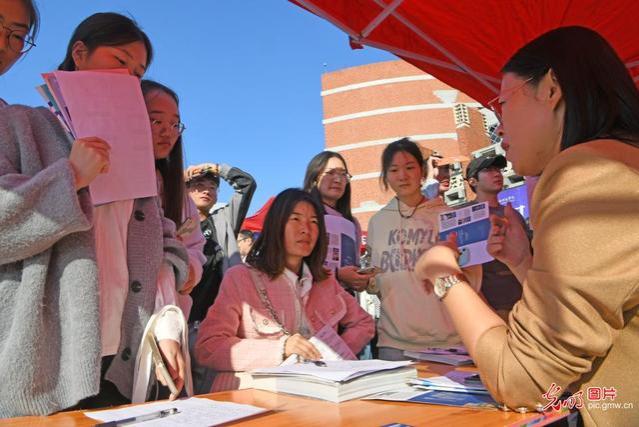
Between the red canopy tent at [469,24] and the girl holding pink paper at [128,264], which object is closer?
the girl holding pink paper at [128,264]

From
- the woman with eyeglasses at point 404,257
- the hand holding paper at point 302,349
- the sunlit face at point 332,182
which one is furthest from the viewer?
the sunlit face at point 332,182

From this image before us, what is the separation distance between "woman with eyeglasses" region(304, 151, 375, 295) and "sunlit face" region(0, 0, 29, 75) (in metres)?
1.91

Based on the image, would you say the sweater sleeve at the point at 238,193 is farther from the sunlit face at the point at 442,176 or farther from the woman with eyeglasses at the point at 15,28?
the woman with eyeglasses at the point at 15,28

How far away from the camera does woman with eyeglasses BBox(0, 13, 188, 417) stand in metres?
0.99

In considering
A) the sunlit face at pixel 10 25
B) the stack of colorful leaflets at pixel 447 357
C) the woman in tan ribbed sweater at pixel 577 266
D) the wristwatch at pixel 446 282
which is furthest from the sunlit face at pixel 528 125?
the sunlit face at pixel 10 25

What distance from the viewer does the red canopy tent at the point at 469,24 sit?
2.97m

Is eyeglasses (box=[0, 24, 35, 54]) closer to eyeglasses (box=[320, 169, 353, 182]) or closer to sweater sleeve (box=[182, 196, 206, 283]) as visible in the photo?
sweater sleeve (box=[182, 196, 206, 283])

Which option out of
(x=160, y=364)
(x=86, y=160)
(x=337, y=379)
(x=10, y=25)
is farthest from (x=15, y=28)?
(x=337, y=379)

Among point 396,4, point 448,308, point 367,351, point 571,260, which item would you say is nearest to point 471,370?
point 448,308

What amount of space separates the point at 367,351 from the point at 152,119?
6.40ft

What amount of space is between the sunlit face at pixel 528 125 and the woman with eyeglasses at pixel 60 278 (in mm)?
956

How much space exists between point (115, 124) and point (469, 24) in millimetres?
2512

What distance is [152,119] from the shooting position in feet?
5.53

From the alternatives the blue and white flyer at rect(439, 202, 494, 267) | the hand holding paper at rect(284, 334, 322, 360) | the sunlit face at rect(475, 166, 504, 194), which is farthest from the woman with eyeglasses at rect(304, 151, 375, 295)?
the blue and white flyer at rect(439, 202, 494, 267)
